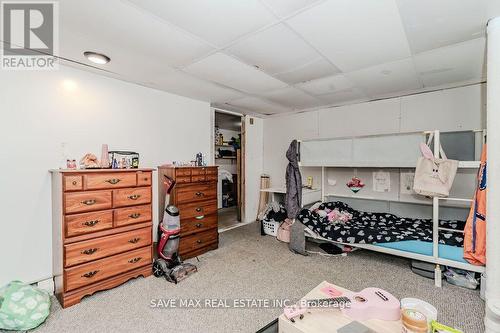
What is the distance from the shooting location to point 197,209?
10.7 ft

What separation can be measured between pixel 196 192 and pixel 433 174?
2.86 metres

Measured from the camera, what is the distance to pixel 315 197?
13.8 feet

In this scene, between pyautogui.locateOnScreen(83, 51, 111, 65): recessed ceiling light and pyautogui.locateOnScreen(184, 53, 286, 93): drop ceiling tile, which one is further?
pyautogui.locateOnScreen(184, 53, 286, 93): drop ceiling tile

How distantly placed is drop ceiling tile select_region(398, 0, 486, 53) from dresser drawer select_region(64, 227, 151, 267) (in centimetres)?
309

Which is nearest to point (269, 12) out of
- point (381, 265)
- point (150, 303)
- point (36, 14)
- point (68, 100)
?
point (36, 14)

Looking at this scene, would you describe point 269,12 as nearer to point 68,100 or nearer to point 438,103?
point 68,100

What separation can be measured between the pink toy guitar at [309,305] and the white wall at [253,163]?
353cm

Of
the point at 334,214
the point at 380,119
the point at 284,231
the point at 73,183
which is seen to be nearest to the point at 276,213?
the point at 284,231

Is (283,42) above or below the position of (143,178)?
above

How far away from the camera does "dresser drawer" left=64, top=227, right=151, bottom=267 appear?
2.10 metres

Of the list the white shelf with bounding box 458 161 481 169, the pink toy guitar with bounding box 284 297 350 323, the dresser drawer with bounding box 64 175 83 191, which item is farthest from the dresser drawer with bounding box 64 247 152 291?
the white shelf with bounding box 458 161 481 169

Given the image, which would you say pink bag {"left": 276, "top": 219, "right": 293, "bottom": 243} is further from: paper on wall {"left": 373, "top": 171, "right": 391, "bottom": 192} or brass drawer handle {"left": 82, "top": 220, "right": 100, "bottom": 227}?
brass drawer handle {"left": 82, "top": 220, "right": 100, "bottom": 227}

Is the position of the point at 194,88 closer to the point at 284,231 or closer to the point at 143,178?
the point at 143,178

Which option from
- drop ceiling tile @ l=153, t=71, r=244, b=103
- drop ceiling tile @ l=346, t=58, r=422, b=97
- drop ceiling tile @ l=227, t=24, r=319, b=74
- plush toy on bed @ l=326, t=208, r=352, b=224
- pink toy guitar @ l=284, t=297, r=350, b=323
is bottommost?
pink toy guitar @ l=284, t=297, r=350, b=323
